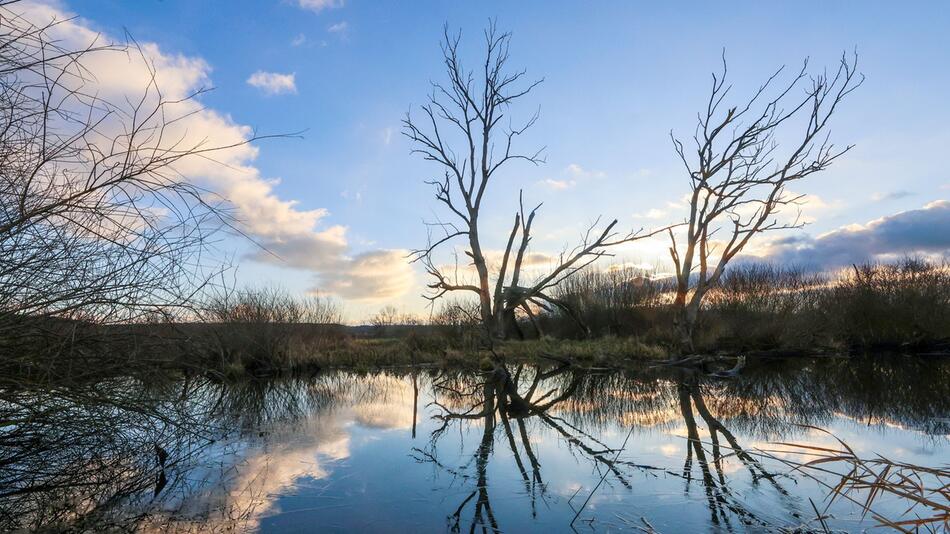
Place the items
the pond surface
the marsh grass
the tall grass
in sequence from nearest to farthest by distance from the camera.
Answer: the marsh grass, the pond surface, the tall grass

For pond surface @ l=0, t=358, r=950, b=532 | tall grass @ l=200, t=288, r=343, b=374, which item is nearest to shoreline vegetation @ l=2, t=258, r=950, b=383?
tall grass @ l=200, t=288, r=343, b=374

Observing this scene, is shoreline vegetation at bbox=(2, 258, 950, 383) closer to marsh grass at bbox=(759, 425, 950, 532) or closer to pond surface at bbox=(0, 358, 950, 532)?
pond surface at bbox=(0, 358, 950, 532)

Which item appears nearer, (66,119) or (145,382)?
(66,119)

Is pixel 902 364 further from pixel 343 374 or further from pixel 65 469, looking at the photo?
pixel 65 469

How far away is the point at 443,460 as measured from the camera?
5.40 m

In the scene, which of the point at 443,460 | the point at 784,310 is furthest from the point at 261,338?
the point at 784,310

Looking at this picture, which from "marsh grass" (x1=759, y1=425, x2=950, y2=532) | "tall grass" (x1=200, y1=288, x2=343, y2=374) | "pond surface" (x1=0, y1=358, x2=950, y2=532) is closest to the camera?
"marsh grass" (x1=759, y1=425, x2=950, y2=532)

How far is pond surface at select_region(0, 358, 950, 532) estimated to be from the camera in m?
3.66

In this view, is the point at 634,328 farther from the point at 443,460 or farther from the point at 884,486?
the point at 884,486

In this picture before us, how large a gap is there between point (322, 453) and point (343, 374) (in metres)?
9.99

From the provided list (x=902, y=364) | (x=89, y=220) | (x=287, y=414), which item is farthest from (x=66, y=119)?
(x=902, y=364)

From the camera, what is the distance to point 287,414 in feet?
26.8

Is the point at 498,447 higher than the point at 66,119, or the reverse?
the point at 66,119

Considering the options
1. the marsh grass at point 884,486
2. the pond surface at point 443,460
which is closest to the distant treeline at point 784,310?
the pond surface at point 443,460
